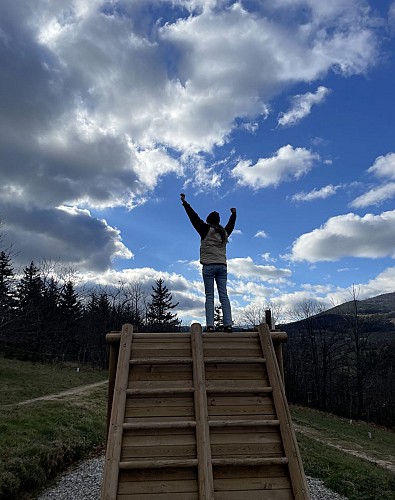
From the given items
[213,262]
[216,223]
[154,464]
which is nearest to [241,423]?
[154,464]

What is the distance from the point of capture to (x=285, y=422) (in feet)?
16.2

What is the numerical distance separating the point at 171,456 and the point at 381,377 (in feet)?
207

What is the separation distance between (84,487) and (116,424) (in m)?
6.49

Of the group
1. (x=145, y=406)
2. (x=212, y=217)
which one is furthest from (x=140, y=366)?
(x=212, y=217)

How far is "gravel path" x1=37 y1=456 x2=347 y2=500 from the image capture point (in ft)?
29.9

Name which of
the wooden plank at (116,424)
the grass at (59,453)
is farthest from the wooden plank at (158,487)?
the grass at (59,453)

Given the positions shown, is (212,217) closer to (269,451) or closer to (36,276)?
(269,451)

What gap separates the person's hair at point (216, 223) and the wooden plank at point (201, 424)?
1.97 meters

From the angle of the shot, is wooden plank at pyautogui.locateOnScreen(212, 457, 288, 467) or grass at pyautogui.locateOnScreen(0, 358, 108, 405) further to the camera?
grass at pyautogui.locateOnScreen(0, 358, 108, 405)

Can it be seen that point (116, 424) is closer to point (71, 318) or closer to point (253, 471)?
point (253, 471)

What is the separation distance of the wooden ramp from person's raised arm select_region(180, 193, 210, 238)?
204 cm

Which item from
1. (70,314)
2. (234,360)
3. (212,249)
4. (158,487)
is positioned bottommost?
(158,487)

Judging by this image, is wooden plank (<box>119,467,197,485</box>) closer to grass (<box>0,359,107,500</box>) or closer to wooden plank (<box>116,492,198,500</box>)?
wooden plank (<box>116,492,198,500</box>)

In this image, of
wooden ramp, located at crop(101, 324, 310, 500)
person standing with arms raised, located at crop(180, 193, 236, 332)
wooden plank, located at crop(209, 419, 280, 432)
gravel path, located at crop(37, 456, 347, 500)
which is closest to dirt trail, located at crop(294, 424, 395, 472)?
gravel path, located at crop(37, 456, 347, 500)
